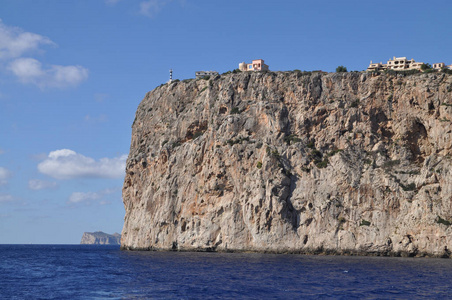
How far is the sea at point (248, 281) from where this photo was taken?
125ft

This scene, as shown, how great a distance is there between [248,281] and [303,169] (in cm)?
3849

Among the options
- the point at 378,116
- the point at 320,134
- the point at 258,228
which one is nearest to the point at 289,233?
the point at 258,228

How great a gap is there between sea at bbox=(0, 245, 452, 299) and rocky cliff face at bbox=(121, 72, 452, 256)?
1212 centimetres

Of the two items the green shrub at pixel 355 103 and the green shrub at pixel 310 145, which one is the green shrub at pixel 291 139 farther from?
the green shrub at pixel 355 103

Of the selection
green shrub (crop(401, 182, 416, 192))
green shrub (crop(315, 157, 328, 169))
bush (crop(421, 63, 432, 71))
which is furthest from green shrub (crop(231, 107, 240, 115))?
bush (crop(421, 63, 432, 71))

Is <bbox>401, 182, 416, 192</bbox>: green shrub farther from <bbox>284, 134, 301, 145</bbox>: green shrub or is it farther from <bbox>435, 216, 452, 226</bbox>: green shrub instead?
<bbox>284, 134, 301, 145</bbox>: green shrub

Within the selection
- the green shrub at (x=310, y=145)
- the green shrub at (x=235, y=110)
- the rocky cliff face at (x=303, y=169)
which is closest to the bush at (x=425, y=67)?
the rocky cliff face at (x=303, y=169)

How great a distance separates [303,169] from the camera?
8062cm

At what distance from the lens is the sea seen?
3797 cm

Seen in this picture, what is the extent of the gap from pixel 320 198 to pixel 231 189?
14.8 m

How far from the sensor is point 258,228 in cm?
7806

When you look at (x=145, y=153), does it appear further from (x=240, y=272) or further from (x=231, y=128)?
(x=240, y=272)

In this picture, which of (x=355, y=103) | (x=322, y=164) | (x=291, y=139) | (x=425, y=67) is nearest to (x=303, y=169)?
(x=322, y=164)

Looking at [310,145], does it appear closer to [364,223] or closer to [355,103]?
[355,103]
